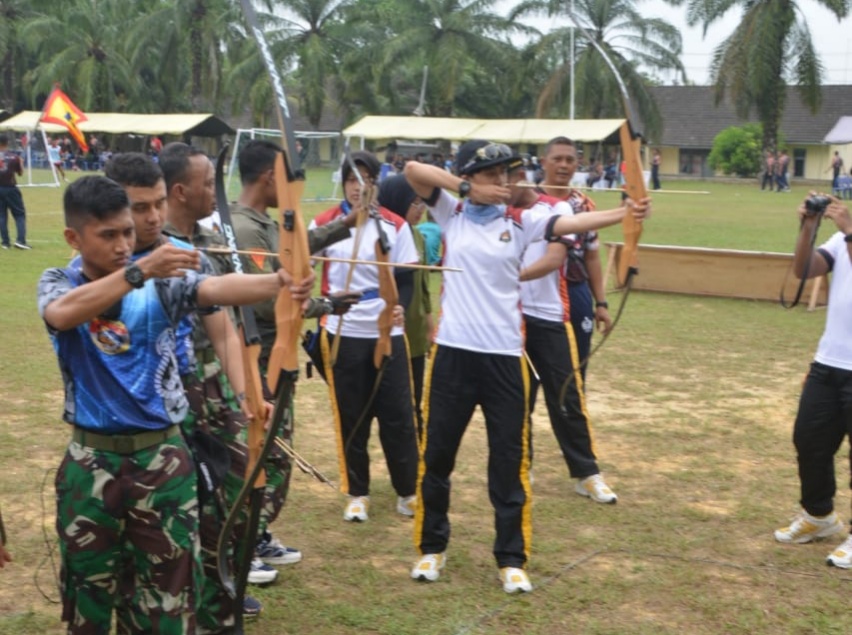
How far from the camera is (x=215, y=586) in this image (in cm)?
443

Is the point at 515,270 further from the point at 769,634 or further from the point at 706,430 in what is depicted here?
the point at 706,430

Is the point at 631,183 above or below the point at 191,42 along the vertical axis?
below

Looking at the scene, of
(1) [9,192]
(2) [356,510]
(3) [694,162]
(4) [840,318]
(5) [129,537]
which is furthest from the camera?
(3) [694,162]

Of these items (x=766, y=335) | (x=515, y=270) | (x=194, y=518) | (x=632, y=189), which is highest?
(x=632, y=189)

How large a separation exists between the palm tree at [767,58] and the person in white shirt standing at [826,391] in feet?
131

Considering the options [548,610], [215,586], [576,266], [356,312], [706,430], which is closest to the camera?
[215,586]

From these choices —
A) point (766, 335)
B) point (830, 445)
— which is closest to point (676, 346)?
point (766, 335)

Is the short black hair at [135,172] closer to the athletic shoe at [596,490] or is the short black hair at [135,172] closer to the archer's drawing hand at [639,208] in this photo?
the archer's drawing hand at [639,208]

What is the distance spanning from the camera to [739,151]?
176 feet

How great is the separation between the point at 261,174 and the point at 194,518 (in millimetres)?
1902

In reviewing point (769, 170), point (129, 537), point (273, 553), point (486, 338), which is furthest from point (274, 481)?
point (769, 170)

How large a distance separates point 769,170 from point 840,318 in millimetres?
42348

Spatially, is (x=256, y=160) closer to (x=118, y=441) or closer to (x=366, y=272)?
(x=366, y=272)

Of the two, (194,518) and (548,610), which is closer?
(194,518)
